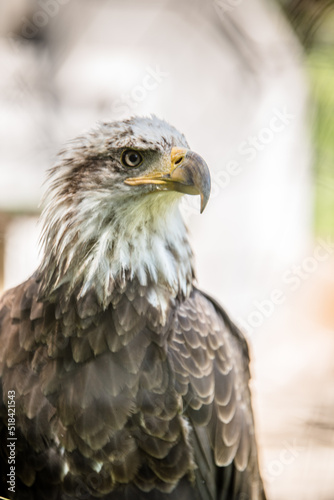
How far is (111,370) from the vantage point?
2.77ft

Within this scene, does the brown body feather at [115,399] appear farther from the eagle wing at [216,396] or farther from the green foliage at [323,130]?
the green foliage at [323,130]

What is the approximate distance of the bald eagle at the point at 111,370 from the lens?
83cm

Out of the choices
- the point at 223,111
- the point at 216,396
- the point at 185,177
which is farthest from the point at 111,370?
the point at 223,111

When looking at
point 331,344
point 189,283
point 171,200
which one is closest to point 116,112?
point 171,200

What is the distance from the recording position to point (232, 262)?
86 cm

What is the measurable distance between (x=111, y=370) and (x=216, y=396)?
18 cm

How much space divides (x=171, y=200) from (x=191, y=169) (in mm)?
91

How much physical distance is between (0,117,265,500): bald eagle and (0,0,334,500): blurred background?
7cm

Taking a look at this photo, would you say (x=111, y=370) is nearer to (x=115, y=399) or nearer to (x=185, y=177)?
(x=115, y=399)

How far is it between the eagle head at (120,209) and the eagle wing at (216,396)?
7 centimetres

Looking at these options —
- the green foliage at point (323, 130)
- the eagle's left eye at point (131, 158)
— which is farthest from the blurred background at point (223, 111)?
the eagle's left eye at point (131, 158)

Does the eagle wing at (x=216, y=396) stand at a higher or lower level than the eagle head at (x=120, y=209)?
lower

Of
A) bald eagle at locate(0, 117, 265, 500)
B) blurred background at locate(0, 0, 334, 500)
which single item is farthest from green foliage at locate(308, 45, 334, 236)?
bald eagle at locate(0, 117, 265, 500)

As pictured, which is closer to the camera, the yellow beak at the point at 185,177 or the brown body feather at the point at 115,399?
Result: the yellow beak at the point at 185,177
